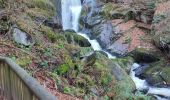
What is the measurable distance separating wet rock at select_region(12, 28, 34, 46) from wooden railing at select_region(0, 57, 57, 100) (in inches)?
110

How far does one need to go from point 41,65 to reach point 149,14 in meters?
14.1

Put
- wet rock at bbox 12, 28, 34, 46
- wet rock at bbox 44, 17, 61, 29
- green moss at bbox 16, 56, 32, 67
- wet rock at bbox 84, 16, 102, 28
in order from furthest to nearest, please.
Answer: wet rock at bbox 84, 16, 102, 28 → wet rock at bbox 44, 17, 61, 29 → wet rock at bbox 12, 28, 34, 46 → green moss at bbox 16, 56, 32, 67

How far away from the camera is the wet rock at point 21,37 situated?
24.6 feet

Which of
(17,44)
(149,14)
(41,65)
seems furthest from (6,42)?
(149,14)

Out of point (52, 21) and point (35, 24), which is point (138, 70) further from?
point (35, 24)

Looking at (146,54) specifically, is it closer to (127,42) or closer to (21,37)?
(127,42)

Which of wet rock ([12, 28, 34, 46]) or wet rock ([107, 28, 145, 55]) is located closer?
wet rock ([12, 28, 34, 46])

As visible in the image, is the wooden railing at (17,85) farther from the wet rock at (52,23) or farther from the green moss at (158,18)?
the green moss at (158,18)

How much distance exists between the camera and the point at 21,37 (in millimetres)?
7691

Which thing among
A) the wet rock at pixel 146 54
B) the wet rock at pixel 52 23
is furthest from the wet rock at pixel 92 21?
the wet rock at pixel 52 23

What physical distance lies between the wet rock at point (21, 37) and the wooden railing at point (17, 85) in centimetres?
279

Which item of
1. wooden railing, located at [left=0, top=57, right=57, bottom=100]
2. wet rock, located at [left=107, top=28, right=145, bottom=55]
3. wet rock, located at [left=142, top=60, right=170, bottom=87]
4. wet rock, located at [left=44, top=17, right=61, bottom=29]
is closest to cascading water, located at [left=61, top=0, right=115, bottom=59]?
wet rock, located at [left=107, top=28, right=145, bottom=55]

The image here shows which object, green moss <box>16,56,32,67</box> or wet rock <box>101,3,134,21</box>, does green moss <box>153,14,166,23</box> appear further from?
green moss <box>16,56,32,67</box>

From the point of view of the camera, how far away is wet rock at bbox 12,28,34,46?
7511 millimetres
